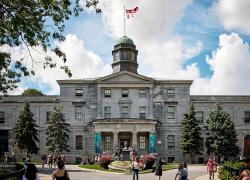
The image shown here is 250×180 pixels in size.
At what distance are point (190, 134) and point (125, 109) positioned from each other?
1055 centimetres

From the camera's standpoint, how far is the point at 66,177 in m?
14.8

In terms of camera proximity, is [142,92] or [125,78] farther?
[142,92]

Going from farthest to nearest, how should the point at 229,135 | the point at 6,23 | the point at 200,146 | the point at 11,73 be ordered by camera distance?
the point at 200,146 < the point at 229,135 < the point at 11,73 < the point at 6,23

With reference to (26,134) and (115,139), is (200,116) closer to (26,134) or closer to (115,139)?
(115,139)

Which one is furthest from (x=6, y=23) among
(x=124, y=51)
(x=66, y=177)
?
(x=124, y=51)

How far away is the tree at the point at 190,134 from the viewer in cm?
6156

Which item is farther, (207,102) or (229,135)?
(207,102)

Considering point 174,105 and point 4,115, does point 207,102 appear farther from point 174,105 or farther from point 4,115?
point 4,115

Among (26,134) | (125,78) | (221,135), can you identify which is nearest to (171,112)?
(125,78)

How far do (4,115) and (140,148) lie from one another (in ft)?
65.7

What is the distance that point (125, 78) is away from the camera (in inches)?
2630

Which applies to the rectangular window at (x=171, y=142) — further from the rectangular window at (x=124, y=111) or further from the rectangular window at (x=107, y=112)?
the rectangular window at (x=107, y=112)

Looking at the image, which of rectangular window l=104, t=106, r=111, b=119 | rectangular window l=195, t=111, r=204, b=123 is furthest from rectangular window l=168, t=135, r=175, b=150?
rectangular window l=104, t=106, r=111, b=119

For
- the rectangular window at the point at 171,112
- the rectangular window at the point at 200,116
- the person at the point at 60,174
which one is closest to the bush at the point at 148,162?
the rectangular window at the point at 171,112
